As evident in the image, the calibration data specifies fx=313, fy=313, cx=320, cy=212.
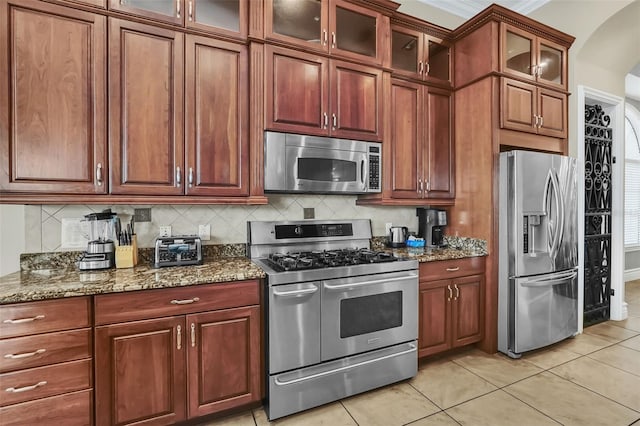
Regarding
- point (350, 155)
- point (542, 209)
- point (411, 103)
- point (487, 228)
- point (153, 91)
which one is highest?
point (411, 103)

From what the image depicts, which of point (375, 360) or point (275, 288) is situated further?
point (375, 360)

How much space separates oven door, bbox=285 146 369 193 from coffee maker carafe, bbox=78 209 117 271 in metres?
1.21

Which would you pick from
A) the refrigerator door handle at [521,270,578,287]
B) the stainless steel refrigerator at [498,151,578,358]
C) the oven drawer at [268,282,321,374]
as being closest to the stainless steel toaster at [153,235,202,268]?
the oven drawer at [268,282,321,374]

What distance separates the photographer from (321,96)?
2396 millimetres

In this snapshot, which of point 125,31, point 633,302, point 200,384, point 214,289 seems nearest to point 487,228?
point 214,289

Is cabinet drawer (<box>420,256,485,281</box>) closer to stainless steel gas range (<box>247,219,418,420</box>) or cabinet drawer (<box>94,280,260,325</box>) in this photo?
stainless steel gas range (<box>247,219,418,420</box>)

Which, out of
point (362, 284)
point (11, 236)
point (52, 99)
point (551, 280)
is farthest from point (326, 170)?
point (551, 280)

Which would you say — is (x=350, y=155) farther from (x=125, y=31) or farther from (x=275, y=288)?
(x=125, y=31)

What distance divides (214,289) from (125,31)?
5.40 feet

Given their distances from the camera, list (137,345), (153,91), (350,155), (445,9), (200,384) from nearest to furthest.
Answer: (137,345) → (200,384) → (153,91) → (350,155) → (445,9)

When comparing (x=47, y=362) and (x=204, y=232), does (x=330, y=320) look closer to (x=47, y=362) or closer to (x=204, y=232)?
(x=204, y=232)

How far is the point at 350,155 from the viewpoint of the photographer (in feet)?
8.25

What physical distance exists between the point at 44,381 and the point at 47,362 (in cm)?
9

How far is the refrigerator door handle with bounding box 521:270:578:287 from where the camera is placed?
2.70 meters
